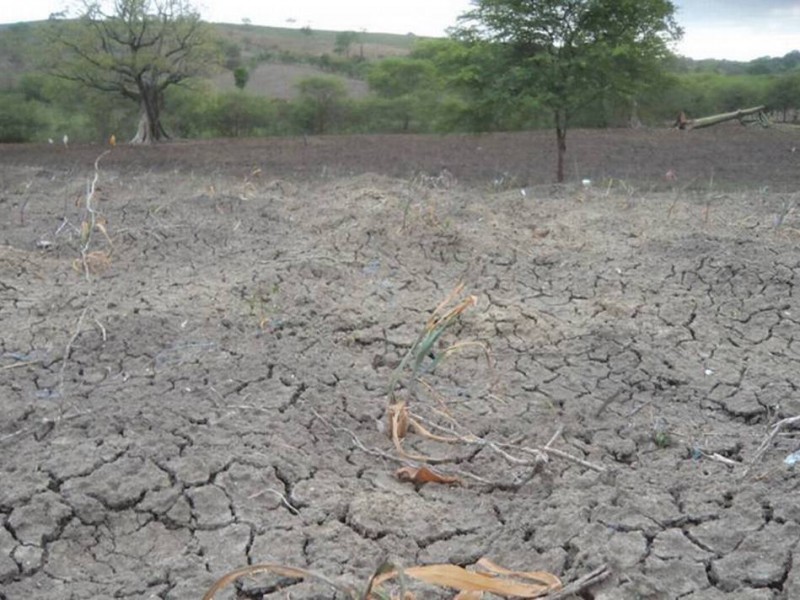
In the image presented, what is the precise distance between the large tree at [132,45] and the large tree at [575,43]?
32.2 feet

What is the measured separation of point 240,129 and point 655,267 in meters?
18.7

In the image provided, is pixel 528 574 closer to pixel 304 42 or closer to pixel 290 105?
pixel 290 105

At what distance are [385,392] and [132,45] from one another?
51.7ft

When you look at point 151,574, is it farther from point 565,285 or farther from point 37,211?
point 37,211

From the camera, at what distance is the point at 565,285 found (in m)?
5.65

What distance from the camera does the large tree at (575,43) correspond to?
9.27 m

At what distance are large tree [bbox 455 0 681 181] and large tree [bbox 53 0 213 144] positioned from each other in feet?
32.2

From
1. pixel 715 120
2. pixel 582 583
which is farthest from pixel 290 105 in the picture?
pixel 582 583

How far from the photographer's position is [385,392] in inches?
157

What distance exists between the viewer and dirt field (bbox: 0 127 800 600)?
105 inches

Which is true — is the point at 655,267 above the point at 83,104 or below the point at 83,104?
below

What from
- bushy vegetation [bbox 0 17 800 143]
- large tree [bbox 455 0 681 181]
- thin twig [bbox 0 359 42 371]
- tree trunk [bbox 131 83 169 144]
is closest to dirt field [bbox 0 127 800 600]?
thin twig [bbox 0 359 42 371]

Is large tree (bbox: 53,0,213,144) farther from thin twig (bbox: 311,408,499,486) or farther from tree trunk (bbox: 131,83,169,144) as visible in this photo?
thin twig (bbox: 311,408,499,486)

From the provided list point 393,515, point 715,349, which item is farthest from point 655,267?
point 393,515
